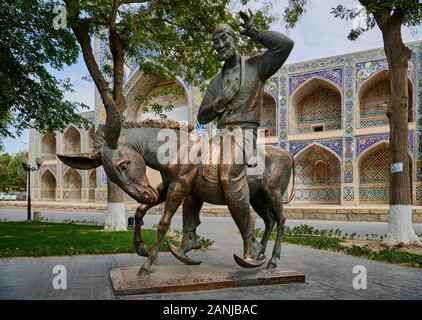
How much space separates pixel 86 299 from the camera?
339 centimetres

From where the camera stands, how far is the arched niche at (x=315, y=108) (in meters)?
21.4

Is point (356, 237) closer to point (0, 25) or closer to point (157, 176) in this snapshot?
point (0, 25)

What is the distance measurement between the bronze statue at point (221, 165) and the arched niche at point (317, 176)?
17113mm

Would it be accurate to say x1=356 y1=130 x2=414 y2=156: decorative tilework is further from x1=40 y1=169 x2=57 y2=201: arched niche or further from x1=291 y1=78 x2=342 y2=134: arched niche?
x1=40 y1=169 x2=57 y2=201: arched niche

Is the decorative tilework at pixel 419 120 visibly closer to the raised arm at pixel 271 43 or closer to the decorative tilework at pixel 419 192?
the decorative tilework at pixel 419 192

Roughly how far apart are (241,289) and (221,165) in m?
1.18

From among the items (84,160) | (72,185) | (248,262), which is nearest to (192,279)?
(248,262)

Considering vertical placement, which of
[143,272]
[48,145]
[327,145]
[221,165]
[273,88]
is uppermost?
[273,88]

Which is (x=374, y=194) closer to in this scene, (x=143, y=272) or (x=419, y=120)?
(x=419, y=120)

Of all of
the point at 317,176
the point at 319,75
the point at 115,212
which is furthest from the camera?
the point at 317,176

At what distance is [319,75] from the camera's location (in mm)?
20297

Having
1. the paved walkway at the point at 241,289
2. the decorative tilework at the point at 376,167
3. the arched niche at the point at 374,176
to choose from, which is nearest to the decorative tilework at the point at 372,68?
the arched niche at the point at 374,176

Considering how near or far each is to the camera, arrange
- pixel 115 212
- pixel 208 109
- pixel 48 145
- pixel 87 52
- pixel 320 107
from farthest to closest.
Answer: pixel 48 145
pixel 320 107
pixel 115 212
pixel 87 52
pixel 208 109

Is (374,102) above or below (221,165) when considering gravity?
above
